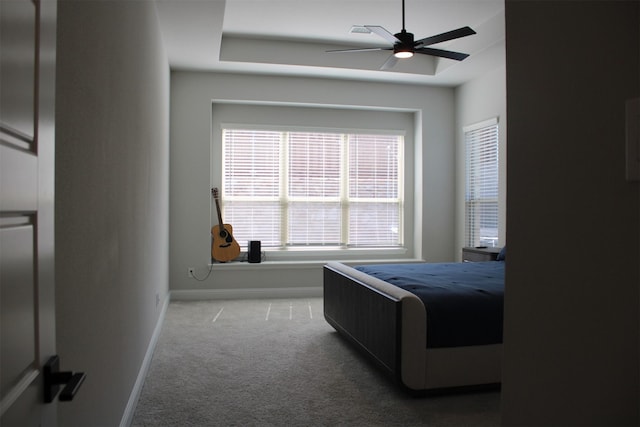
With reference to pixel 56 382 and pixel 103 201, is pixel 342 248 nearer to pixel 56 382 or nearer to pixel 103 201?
pixel 103 201

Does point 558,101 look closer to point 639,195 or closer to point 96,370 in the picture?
point 639,195

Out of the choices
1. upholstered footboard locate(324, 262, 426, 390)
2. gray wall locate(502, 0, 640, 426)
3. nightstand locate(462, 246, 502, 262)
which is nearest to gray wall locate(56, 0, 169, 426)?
gray wall locate(502, 0, 640, 426)


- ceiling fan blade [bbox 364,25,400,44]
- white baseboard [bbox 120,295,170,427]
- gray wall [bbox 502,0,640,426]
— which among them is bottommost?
white baseboard [bbox 120,295,170,427]

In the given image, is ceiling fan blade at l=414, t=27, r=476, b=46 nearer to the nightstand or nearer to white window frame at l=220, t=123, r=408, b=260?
the nightstand

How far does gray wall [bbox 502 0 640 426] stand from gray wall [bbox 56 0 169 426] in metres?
1.17

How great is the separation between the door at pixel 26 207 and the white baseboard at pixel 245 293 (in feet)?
16.4

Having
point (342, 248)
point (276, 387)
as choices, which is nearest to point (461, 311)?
point (276, 387)

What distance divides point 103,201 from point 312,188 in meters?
4.64

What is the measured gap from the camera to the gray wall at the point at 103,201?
1.43 metres

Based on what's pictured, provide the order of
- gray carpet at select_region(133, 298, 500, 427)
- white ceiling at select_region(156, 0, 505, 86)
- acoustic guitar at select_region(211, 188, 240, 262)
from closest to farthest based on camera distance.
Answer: gray carpet at select_region(133, 298, 500, 427), white ceiling at select_region(156, 0, 505, 86), acoustic guitar at select_region(211, 188, 240, 262)

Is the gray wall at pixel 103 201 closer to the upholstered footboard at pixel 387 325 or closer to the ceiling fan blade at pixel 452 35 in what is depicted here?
the upholstered footboard at pixel 387 325

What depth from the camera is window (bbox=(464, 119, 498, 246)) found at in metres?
5.75

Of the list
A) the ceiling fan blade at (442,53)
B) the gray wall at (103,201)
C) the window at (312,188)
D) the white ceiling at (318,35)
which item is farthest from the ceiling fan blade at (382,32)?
the window at (312,188)

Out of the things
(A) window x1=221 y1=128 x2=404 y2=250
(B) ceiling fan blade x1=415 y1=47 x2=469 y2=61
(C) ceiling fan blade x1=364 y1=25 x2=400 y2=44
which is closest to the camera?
(C) ceiling fan blade x1=364 y1=25 x2=400 y2=44
